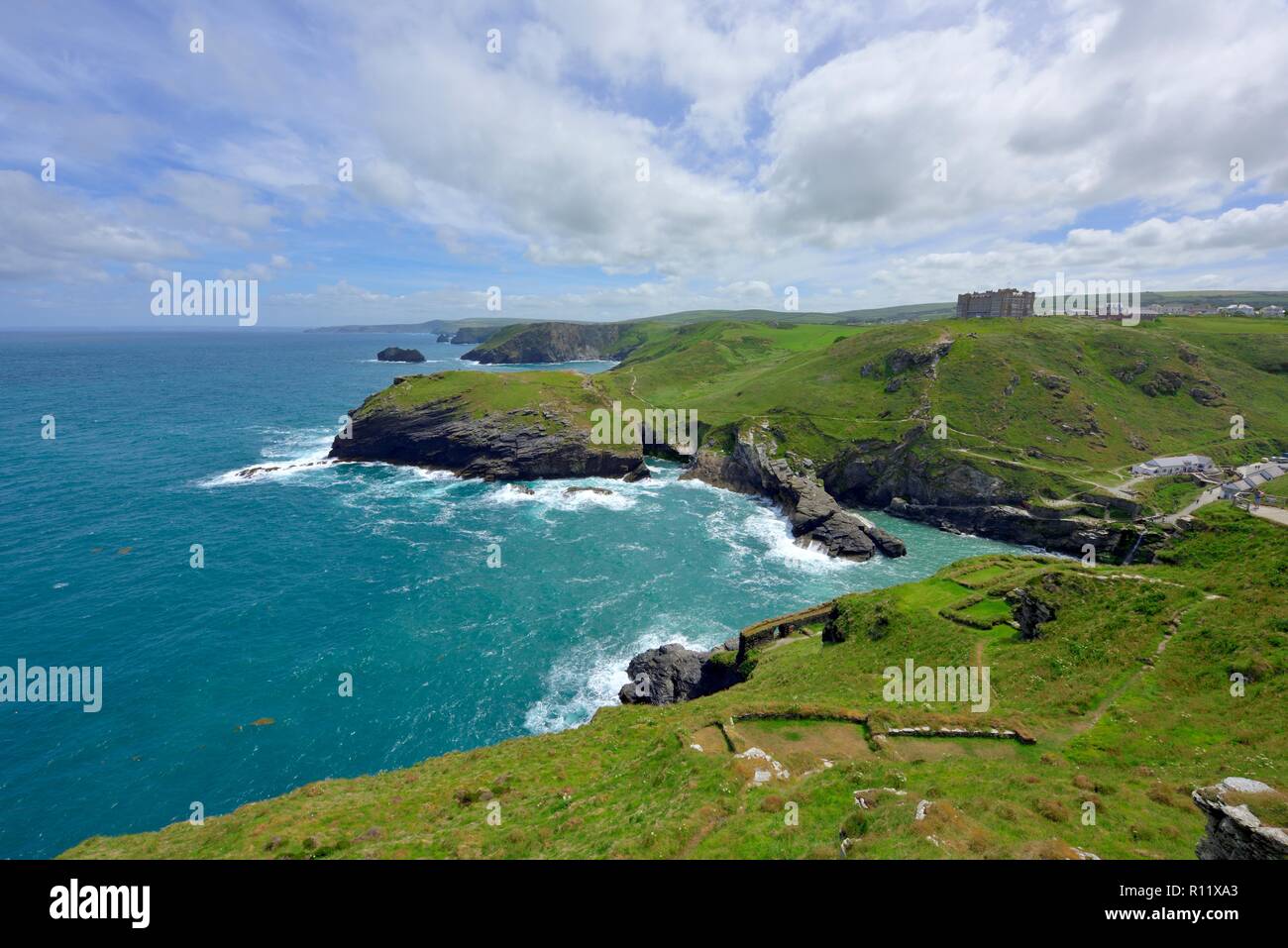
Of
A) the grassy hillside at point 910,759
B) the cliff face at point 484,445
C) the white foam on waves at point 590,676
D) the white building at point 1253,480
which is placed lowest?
the white foam on waves at point 590,676

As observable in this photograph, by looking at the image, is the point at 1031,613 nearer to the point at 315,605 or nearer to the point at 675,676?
the point at 675,676

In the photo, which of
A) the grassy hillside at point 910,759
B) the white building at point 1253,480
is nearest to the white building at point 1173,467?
the white building at point 1253,480

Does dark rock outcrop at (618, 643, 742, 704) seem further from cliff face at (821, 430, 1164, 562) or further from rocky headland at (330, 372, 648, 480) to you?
rocky headland at (330, 372, 648, 480)

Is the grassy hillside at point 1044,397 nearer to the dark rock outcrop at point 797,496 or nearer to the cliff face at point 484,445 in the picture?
the dark rock outcrop at point 797,496

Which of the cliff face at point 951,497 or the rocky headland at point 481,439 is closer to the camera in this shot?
the cliff face at point 951,497

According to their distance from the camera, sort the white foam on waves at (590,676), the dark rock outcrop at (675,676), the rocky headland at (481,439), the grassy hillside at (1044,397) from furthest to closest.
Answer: the rocky headland at (481,439), the grassy hillside at (1044,397), the dark rock outcrop at (675,676), the white foam on waves at (590,676)
